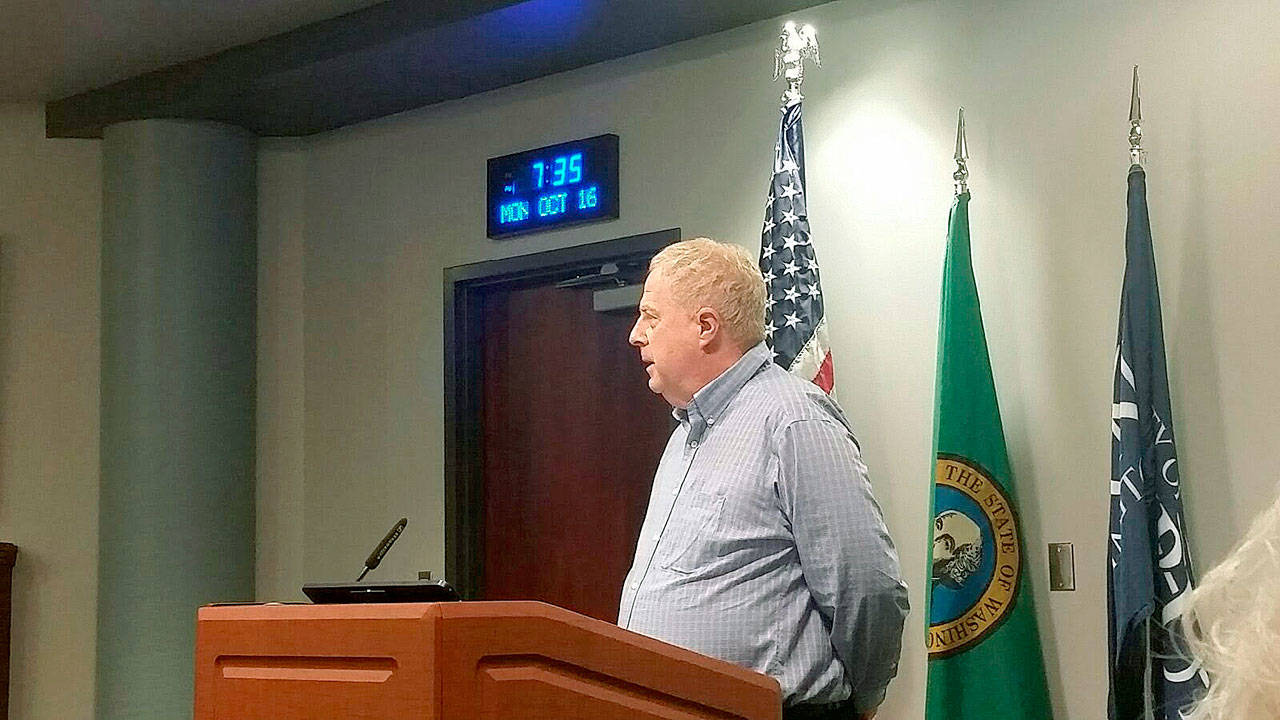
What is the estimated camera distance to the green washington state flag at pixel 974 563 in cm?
285

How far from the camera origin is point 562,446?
13.1 ft

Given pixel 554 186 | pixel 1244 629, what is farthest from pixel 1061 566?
pixel 1244 629

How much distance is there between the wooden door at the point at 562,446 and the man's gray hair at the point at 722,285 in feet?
4.79

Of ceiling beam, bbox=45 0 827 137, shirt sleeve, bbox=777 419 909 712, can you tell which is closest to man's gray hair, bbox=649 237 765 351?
shirt sleeve, bbox=777 419 909 712

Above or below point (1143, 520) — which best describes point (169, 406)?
above

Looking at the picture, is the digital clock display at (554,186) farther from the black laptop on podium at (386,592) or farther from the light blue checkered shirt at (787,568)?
the black laptop on podium at (386,592)

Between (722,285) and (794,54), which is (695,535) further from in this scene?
(794,54)

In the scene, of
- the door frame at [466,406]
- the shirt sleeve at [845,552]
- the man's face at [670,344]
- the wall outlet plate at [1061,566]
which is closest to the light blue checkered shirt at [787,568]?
the shirt sleeve at [845,552]

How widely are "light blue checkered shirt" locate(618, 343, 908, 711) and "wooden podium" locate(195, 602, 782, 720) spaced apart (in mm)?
249

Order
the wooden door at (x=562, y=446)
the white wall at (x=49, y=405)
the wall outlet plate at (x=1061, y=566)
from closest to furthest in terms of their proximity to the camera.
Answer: the wall outlet plate at (x=1061, y=566), the wooden door at (x=562, y=446), the white wall at (x=49, y=405)

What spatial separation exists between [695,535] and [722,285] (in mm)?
404

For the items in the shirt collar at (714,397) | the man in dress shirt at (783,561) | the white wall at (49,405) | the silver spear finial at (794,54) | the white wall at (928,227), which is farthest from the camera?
the white wall at (49,405)

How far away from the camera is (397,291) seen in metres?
4.31

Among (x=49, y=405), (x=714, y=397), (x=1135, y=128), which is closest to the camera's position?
(x=714, y=397)
